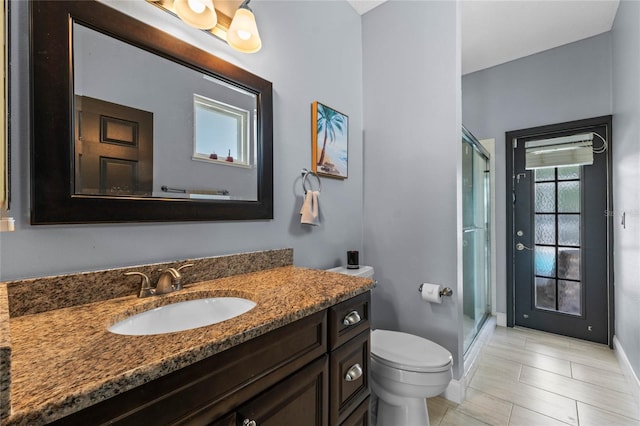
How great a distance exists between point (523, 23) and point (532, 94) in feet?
2.56

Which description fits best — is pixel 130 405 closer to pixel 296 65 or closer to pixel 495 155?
pixel 296 65

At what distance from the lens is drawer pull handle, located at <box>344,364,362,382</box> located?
43.0 inches

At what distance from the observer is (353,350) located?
3.67 feet

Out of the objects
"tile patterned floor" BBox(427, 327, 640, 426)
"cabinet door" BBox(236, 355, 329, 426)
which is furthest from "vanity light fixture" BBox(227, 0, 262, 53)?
"tile patterned floor" BBox(427, 327, 640, 426)

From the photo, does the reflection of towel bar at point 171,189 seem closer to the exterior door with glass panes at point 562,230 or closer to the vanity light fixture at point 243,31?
the vanity light fixture at point 243,31

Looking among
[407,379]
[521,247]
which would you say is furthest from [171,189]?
[521,247]

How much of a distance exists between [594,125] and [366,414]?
10.5ft

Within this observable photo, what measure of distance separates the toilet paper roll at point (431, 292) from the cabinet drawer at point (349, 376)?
811mm

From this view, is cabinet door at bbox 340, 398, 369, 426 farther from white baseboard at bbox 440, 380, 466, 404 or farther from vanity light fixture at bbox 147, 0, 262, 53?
vanity light fixture at bbox 147, 0, 262, 53

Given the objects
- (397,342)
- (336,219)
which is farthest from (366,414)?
(336,219)

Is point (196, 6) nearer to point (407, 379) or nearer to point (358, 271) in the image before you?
point (358, 271)

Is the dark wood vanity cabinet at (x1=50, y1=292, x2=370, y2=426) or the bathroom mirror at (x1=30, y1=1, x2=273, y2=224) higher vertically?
the bathroom mirror at (x1=30, y1=1, x2=273, y2=224)

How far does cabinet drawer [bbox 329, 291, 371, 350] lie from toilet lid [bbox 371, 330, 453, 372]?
16.4 inches

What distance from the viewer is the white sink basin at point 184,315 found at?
0.90 meters
